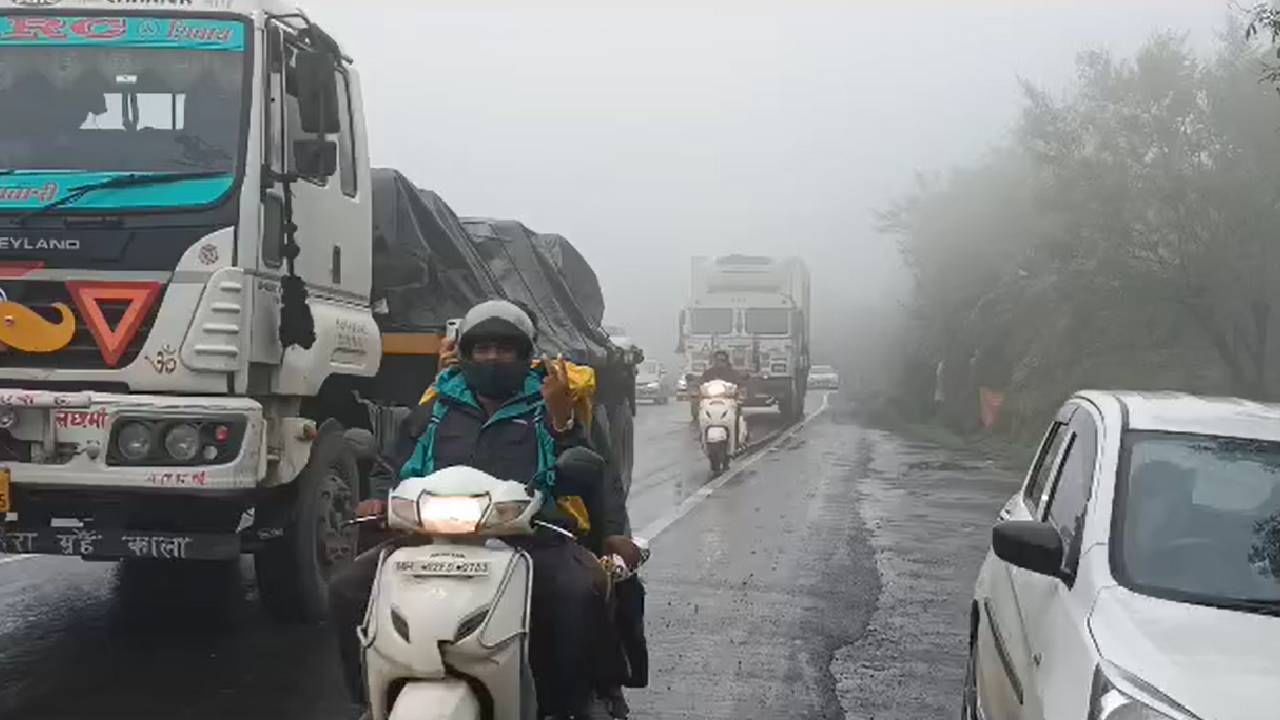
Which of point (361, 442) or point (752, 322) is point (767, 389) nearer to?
point (752, 322)

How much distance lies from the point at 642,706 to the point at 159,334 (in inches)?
110

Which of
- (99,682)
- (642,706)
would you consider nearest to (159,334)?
(99,682)

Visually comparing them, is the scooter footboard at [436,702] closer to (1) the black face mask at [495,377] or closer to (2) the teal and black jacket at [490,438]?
(2) the teal and black jacket at [490,438]

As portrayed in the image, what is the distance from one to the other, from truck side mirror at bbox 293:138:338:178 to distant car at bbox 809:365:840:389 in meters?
62.2

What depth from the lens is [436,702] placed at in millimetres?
3879

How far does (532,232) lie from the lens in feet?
41.8

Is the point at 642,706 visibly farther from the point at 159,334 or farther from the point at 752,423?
the point at 752,423

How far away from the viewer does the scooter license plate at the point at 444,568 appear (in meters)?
4.00

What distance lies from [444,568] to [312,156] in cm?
375

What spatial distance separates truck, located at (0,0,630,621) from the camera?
6555 mm

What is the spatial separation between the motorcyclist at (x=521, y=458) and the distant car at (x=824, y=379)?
64.4m

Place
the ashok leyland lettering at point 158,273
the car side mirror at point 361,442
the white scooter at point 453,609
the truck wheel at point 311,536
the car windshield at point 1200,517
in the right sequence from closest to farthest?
the white scooter at point 453,609, the car windshield at point 1200,517, the ashok leyland lettering at point 158,273, the truck wheel at point 311,536, the car side mirror at point 361,442

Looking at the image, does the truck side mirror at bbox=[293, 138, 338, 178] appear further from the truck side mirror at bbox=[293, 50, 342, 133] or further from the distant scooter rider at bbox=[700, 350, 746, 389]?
the distant scooter rider at bbox=[700, 350, 746, 389]

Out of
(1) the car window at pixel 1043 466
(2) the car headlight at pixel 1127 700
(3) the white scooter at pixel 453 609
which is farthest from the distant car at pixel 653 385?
(2) the car headlight at pixel 1127 700
